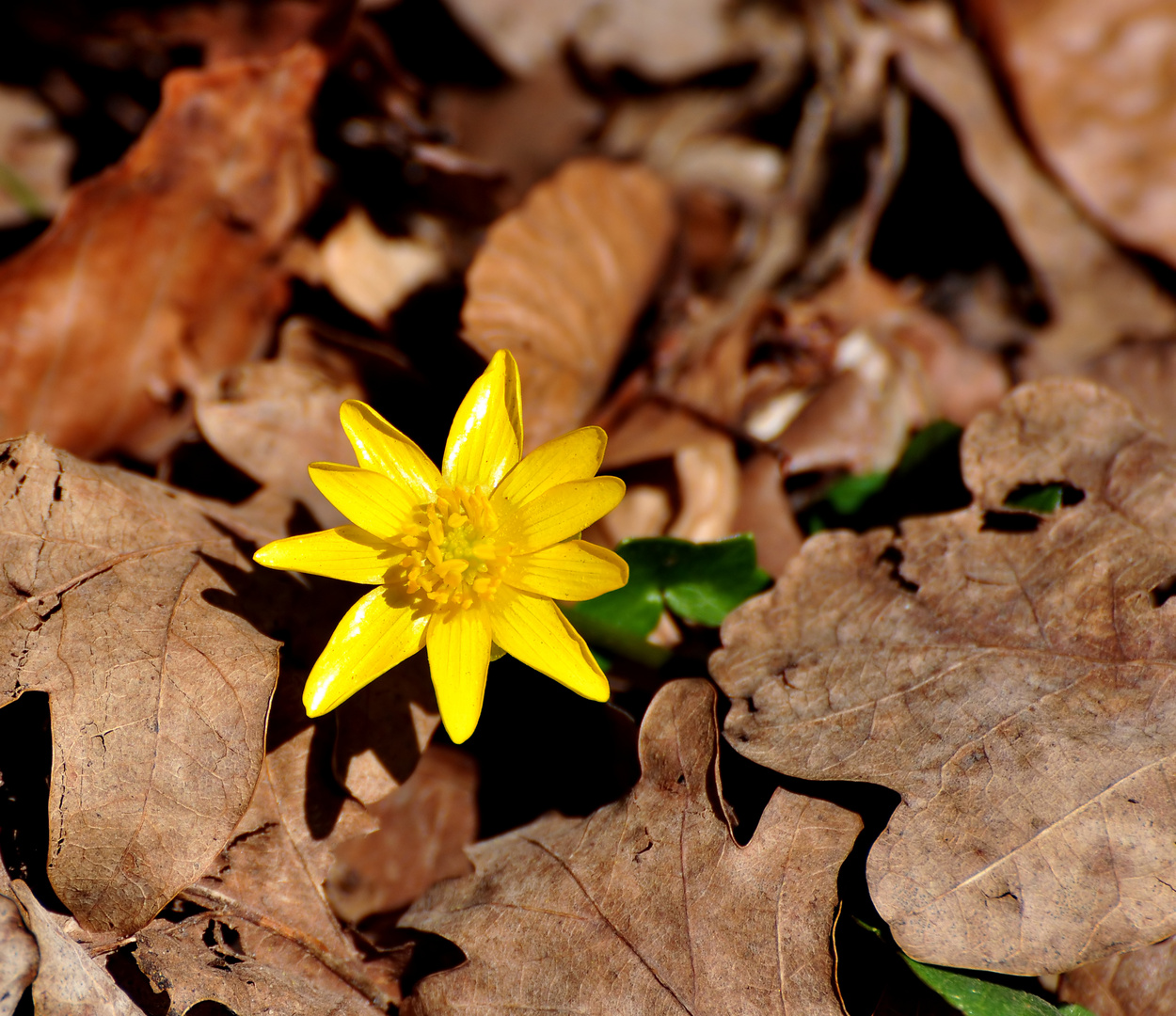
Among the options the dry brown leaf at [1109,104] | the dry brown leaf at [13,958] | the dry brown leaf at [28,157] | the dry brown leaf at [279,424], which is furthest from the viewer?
the dry brown leaf at [28,157]

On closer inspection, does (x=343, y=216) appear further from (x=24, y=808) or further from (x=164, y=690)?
(x=24, y=808)

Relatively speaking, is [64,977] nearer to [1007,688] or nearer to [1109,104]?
[1007,688]

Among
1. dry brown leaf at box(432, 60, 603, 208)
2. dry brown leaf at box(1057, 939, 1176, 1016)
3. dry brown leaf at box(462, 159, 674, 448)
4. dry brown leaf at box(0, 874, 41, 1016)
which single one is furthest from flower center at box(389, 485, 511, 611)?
dry brown leaf at box(432, 60, 603, 208)

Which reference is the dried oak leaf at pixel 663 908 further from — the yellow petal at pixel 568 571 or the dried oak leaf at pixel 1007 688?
the yellow petal at pixel 568 571

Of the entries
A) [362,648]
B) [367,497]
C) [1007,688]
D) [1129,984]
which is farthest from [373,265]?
[1129,984]

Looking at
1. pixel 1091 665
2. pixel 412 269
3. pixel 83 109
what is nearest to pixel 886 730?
pixel 1091 665

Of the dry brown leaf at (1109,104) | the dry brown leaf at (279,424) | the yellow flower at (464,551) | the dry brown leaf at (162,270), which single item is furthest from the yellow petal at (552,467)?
the dry brown leaf at (1109,104)
